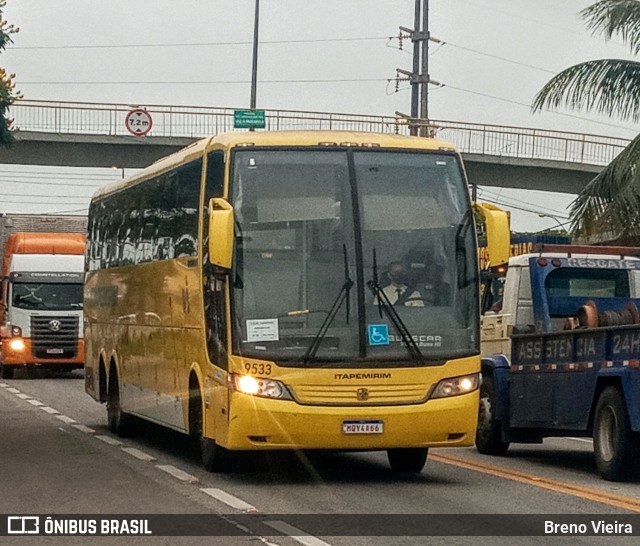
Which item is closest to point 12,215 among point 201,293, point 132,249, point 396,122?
point 396,122

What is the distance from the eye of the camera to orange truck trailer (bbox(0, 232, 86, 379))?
38281 mm

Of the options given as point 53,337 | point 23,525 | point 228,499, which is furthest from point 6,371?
point 23,525

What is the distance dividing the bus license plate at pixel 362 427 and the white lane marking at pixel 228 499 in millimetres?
1222

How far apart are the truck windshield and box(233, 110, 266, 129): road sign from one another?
9795 millimetres

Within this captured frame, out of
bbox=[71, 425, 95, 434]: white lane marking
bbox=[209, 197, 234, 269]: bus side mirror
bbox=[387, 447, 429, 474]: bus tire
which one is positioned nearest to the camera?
bbox=[209, 197, 234, 269]: bus side mirror

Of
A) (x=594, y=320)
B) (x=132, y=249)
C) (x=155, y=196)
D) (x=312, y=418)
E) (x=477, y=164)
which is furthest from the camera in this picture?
(x=477, y=164)

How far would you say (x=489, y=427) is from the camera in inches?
726

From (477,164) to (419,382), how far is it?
41.2m

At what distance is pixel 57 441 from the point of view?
1967 centimetres

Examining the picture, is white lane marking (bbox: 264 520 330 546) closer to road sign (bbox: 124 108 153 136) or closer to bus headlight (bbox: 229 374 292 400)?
bus headlight (bbox: 229 374 292 400)

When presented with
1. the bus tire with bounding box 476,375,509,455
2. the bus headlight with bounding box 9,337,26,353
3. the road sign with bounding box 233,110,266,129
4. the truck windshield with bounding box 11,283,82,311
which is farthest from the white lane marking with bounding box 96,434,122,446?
the road sign with bounding box 233,110,266,129

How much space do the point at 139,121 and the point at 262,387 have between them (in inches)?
1486

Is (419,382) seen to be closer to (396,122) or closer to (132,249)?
(132,249)

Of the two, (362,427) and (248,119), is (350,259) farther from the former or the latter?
(248,119)
